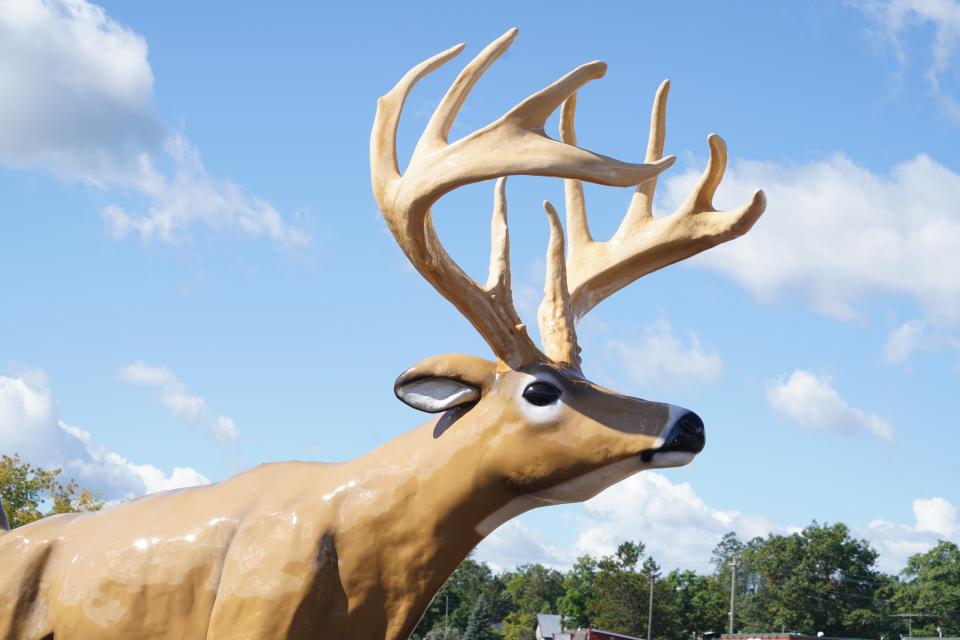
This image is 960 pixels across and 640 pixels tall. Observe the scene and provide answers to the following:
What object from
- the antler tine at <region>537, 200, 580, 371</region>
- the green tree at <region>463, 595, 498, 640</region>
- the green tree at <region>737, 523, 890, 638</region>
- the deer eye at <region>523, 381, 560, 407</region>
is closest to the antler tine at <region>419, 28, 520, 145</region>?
the antler tine at <region>537, 200, 580, 371</region>

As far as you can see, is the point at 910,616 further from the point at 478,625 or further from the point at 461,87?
the point at 461,87

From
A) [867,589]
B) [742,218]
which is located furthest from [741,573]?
[742,218]

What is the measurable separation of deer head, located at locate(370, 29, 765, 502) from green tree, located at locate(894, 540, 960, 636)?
280 feet

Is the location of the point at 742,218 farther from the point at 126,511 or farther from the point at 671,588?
the point at 671,588

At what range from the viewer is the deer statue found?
566cm

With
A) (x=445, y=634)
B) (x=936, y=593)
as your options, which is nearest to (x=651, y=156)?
(x=445, y=634)

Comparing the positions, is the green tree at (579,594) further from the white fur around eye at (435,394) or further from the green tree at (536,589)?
the white fur around eye at (435,394)

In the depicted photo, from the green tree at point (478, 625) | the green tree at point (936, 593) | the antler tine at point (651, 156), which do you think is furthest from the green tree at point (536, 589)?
the antler tine at point (651, 156)

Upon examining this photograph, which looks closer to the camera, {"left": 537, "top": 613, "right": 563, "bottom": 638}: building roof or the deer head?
the deer head

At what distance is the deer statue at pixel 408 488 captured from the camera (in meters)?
5.66

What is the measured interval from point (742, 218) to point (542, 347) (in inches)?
54.0

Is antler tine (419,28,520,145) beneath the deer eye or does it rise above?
above

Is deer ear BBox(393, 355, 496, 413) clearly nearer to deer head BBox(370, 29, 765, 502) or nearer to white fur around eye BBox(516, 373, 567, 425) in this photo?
deer head BBox(370, 29, 765, 502)

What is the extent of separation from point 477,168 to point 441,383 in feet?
3.58
